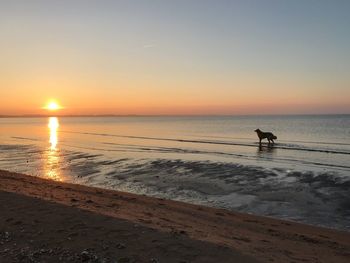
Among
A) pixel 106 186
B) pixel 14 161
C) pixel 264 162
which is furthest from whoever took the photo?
pixel 14 161

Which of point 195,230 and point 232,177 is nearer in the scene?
point 195,230

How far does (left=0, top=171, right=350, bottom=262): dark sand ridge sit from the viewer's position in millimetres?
7281

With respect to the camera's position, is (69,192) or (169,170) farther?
(169,170)

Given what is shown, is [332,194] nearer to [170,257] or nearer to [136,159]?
[170,257]

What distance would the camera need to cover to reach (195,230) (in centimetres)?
930

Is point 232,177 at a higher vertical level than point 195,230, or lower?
lower

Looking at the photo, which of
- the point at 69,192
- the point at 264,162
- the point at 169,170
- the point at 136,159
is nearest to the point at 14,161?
the point at 136,159

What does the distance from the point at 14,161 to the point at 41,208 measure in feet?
61.4

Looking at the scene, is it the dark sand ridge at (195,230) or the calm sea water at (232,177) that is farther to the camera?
the calm sea water at (232,177)

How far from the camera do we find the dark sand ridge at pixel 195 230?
7281 mm

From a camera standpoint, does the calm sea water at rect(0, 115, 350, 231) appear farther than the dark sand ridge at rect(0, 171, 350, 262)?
Yes

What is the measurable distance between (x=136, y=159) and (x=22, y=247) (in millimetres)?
19476

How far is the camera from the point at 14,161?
88.2ft

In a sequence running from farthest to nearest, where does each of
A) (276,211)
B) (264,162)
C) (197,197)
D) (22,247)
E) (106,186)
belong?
1. (264,162)
2. (106,186)
3. (197,197)
4. (276,211)
5. (22,247)
